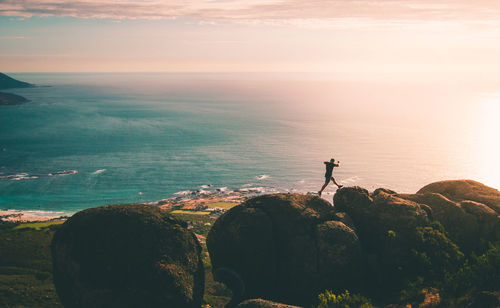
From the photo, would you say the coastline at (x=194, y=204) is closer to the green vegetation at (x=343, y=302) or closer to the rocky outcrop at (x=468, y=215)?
the rocky outcrop at (x=468, y=215)

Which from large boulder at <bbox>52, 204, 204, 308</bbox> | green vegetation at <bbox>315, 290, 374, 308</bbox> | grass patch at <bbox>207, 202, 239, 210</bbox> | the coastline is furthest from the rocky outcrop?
grass patch at <bbox>207, 202, 239, 210</bbox>

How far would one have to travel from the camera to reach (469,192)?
83.9 feet

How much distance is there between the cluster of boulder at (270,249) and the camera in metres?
17.7

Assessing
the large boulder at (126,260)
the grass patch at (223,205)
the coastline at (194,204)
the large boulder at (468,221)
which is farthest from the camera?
the grass patch at (223,205)

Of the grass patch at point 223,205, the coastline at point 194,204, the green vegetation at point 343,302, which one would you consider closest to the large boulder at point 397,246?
the green vegetation at point 343,302

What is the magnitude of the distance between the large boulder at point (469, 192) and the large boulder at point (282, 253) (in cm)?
1093

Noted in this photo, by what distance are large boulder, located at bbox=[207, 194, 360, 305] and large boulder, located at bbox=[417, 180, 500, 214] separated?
35.9 ft

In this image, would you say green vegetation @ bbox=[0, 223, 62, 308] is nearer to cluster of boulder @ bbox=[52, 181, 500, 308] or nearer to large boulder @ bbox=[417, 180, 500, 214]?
cluster of boulder @ bbox=[52, 181, 500, 308]

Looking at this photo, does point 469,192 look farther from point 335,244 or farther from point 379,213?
point 335,244

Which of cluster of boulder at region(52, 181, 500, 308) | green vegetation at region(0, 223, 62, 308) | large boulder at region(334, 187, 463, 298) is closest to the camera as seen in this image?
cluster of boulder at region(52, 181, 500, 308)

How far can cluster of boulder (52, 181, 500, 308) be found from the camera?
1770cm

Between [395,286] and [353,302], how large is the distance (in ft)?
15.3

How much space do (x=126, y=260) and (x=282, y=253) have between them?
8.97 metres

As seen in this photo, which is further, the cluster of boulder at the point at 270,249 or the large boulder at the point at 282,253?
the large boulder at the point at 282,253
